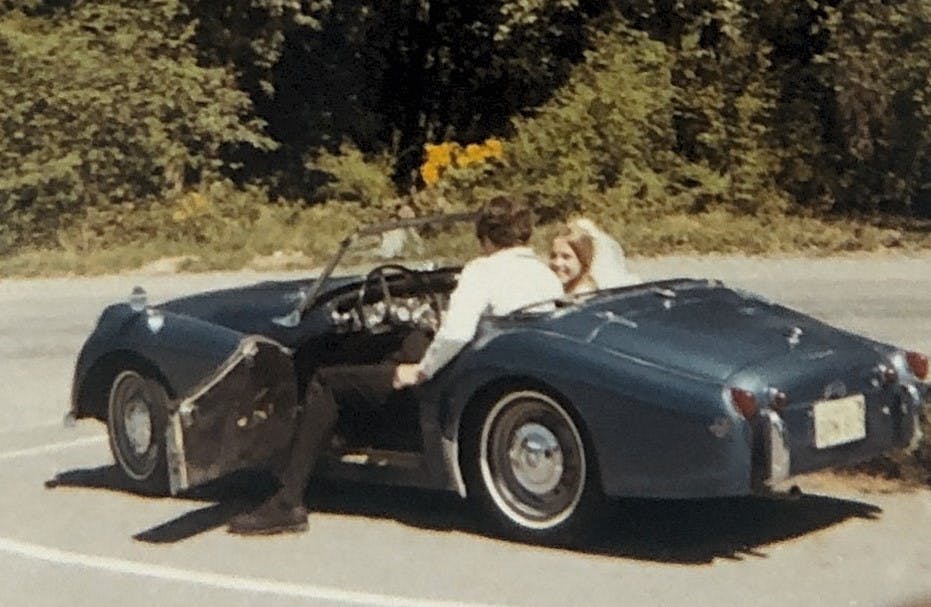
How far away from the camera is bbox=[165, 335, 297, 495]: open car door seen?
606 cm

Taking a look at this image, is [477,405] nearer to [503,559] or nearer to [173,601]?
[503,559]

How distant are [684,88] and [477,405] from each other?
15.9 meters

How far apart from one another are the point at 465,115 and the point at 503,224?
16.7 metres

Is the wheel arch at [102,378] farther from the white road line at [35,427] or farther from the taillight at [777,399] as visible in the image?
the taillight at [777,399]

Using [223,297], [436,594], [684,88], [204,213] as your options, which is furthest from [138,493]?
[684,88]

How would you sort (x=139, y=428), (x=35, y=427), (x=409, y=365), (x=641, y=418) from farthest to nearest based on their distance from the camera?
(x=35, y=427) < (x=139, y=428) < (x=409, y=365) < (x=641, y=418)

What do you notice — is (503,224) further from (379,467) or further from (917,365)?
(917,365)

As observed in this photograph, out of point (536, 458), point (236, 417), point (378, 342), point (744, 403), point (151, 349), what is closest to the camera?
point (744, 403)

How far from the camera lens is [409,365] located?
6.41m

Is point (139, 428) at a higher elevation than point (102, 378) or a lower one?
lower

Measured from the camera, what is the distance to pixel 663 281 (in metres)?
6.78

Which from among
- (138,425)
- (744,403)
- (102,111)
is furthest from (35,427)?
(102,111)

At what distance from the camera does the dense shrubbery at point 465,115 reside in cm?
1995

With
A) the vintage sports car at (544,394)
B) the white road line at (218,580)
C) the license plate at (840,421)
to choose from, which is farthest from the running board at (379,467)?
the license plate at (840,421)
